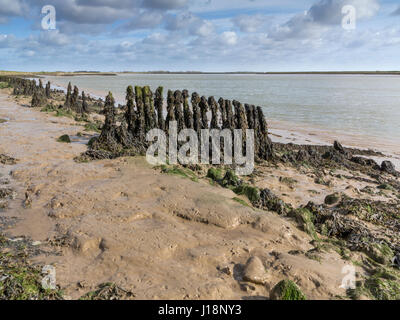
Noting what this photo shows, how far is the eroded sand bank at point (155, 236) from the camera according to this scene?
200 inches

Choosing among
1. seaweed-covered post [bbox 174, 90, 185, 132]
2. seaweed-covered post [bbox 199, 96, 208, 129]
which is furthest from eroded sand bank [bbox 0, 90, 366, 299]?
seaweed-covered post [bbox 199, 96, 208, 129]

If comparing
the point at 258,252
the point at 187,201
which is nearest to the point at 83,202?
the point at 187,201

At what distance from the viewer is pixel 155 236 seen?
6273mm

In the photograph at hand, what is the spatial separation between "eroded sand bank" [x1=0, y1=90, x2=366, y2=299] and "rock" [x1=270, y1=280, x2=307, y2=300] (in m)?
0.36

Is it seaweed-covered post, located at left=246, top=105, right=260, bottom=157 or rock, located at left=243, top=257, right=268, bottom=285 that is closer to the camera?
rock, located at left=243, top=257, right=268, bottom=285

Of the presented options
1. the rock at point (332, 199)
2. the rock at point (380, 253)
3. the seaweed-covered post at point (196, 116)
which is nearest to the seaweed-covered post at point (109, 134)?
the seaweed-covered post at point (196, 116)

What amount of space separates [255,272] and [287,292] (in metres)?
0.75

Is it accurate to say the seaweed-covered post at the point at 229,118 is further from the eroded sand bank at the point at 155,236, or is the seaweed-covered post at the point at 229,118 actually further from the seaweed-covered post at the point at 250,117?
the eroded sand bank at the point at 155,236

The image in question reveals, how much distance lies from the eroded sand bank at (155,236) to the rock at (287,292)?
359 millimetres

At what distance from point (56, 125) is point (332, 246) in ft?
55.7

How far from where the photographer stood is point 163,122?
48.0 ft

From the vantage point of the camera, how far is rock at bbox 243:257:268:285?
16.9 ft

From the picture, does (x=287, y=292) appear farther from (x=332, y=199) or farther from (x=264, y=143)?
(x=264, y=143)

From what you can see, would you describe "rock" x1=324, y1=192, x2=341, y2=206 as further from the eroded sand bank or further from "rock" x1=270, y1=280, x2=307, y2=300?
"rock" x1=270, y1=280, x2=307, y2=300
